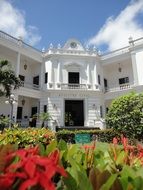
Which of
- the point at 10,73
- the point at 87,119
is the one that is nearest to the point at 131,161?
the point at 10,73

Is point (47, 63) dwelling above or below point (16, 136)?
above

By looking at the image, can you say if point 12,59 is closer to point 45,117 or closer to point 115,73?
point 45,117

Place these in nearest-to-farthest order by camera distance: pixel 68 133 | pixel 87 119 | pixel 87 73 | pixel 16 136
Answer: pixel 16 136 < pixel 68 133 < pixel 87 119 < pixel 87 73

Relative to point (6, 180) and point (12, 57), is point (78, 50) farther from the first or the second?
point (6, 180)

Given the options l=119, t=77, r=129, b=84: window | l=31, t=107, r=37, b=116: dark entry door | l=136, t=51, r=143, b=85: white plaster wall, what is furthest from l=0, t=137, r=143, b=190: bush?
l=119, t=77, r=129, b=84: window

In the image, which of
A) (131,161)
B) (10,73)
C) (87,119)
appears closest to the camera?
(131,161)

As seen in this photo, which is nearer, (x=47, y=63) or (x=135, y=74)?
(x=135, y=74)

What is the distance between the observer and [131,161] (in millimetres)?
1746

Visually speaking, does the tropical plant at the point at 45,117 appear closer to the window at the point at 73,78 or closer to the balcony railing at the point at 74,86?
the balcony railing at the point at 74,86

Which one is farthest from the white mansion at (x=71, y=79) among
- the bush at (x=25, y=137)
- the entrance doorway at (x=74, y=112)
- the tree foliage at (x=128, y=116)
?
the bush at (x=25, y=137)

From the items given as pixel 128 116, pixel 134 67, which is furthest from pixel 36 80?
pixel 128 116

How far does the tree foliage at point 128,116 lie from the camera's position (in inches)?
507

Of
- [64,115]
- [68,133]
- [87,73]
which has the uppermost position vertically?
[87,73]

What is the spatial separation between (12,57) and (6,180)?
25090 mm
